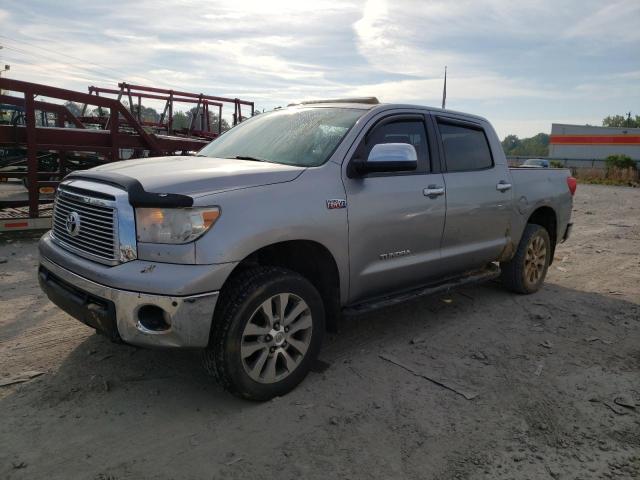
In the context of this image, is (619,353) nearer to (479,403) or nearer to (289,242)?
(479,403)

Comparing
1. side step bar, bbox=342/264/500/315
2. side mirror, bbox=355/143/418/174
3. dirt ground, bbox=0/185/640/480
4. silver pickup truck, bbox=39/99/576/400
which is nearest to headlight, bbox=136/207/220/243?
silver pickup truck, bbox=39/99/576/400

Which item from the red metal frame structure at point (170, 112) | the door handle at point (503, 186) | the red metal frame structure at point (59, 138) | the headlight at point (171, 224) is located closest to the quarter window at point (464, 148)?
the door handle at point (503, 186)

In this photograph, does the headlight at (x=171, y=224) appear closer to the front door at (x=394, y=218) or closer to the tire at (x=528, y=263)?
the front door at (x=394, y=218)

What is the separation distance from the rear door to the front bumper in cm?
227

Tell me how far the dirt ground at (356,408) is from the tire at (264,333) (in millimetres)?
156

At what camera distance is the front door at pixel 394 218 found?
3.51 metres

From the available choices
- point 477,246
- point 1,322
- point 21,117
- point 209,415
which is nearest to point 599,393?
point 477,246

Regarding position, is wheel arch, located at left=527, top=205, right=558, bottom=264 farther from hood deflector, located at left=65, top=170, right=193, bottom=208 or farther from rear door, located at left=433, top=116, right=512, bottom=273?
hood deflector, located at left=65, top=170, right=193, bottom=208

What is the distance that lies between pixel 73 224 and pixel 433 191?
2.59m

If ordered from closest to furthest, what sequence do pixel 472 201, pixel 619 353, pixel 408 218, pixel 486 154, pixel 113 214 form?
pixel 113 214 → pixel 408 218 → pixel 619 353 → pixel 472 201 → pixel 486 154

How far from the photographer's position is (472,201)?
4.48m

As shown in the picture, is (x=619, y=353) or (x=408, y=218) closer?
(x=408, y=218)

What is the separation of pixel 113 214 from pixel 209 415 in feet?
4.15

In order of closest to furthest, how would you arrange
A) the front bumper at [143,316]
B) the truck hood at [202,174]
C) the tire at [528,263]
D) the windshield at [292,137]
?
1. the front bumper at [143,316]
2. the truck hood at [202,174]
3. the windshield at [292,137]
4. the tire at [528,263]
